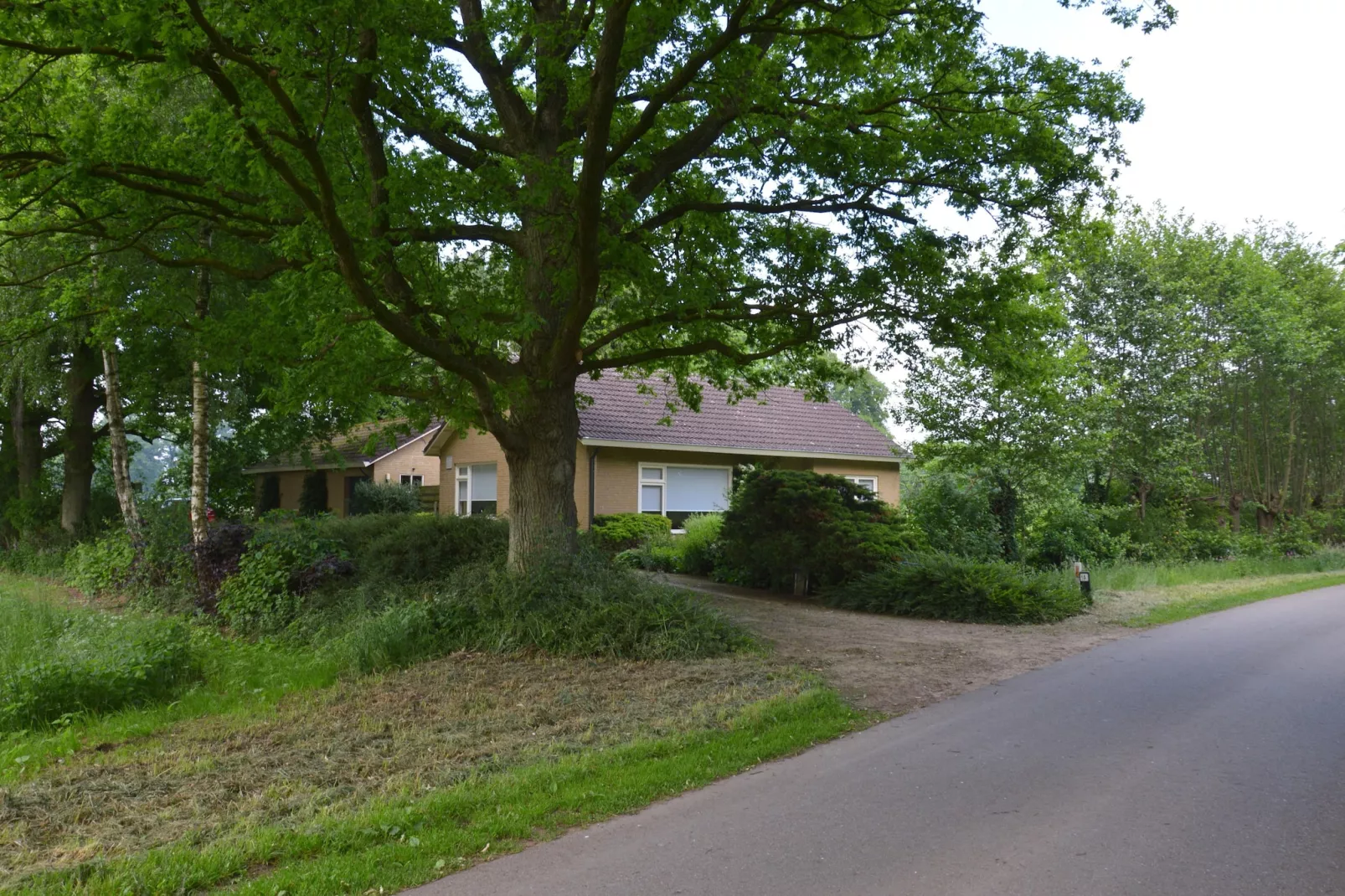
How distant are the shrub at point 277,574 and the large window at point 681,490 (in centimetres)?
1124

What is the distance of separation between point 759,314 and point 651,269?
1.74 m

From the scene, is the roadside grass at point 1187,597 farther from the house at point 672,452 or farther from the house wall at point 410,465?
the house wall at point 410,465

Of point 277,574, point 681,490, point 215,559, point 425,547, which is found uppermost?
point 681,490

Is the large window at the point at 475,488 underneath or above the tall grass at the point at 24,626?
above

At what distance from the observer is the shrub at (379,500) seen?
30.0 metres

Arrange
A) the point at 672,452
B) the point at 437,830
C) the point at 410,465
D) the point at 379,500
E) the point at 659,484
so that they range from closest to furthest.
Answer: the point at 437,830 < the point at 659,484 < the point at 672,452 < the point at 379,500 < the point at 410,465

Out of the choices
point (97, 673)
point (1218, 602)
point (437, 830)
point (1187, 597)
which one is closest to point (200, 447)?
point (97, 673)

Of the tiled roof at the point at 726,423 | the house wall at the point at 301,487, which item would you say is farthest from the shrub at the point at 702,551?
the house wall at the point at 301,487

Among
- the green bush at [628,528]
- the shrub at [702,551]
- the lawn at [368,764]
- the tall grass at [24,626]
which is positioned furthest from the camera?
the green bush at [628,528]

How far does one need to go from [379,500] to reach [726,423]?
1182 cm

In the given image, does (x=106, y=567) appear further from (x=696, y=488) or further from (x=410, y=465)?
(x=410, y=465)

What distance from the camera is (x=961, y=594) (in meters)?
14.4

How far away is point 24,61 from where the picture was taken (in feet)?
35.6

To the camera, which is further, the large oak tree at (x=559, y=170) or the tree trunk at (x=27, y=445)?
the tree trunk at (x=27, y=445)
